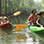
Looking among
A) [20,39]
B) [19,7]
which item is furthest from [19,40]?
[19,7]

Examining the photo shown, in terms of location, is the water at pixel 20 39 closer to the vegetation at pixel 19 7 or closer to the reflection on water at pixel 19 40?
the reflection on water at pixel 19 40

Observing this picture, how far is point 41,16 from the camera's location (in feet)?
19.9

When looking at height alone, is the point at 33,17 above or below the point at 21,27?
above

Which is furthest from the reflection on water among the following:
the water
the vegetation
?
the vegetation

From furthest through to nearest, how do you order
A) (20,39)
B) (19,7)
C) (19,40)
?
(19,7)
(20,39)
(19,40)

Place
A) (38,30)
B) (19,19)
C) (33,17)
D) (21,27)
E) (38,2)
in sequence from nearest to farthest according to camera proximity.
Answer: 1. (38,30)
2. (33,17)
3. (21,27)
4. (19,19)
5. (38,2)

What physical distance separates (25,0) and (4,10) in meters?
2.00

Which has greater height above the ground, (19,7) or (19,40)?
(19,40)

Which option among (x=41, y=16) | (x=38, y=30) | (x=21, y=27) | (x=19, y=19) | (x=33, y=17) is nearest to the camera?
(x=38, y=30)

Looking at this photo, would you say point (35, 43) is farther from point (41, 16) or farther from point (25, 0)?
point (25, 0)

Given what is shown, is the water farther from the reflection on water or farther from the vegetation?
the vegetation

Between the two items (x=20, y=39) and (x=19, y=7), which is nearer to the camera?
(x=20, y=39)

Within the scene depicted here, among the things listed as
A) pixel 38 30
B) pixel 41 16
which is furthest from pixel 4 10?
pixel 38 30

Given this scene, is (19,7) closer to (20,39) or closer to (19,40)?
(20,39)
